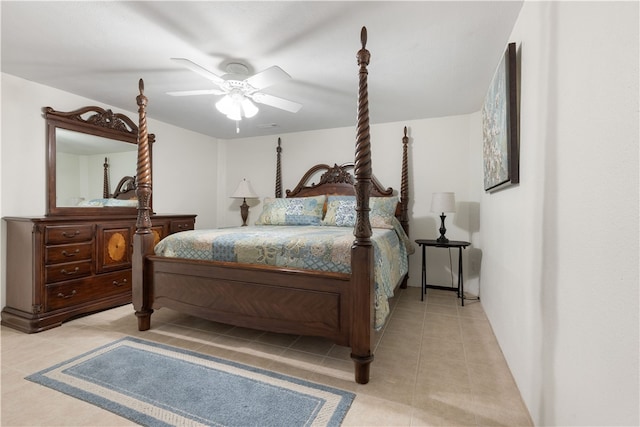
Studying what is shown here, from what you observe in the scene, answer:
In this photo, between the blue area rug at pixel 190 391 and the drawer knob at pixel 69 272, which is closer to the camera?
the blue area rug at pixel 190 391

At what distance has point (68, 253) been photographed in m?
2.67

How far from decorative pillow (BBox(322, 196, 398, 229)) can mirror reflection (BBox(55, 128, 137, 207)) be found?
245cm

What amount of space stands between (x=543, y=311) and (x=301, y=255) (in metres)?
1.34

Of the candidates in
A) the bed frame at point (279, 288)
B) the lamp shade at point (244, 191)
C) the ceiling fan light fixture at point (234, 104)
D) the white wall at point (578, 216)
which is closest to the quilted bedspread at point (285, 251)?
the bed frame at point (279, 288)

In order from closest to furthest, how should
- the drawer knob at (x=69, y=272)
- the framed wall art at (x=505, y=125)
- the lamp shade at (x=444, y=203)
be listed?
the framed wall art at (x=505, y=125)
the drawer knob at (x=69, y=272)
the lamp shade at (x=444, y=203)

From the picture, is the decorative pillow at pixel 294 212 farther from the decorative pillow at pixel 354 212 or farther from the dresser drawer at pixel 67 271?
the dresser drawer at pixel 67 271

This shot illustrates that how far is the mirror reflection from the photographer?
2996 mm

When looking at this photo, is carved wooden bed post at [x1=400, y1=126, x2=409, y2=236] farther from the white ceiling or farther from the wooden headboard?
the white ceiling

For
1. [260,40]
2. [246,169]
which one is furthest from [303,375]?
[246,169]

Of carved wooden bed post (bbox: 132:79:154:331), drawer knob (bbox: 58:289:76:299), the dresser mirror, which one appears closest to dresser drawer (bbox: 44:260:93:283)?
drawer knob (bbox: 58:289:76:299)

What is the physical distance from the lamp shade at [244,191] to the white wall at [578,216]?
3.74 m

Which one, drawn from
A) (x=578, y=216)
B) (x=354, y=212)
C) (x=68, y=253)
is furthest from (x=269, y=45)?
(x=68, y=253)

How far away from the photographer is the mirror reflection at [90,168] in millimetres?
2996

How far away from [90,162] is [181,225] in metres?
1.19
